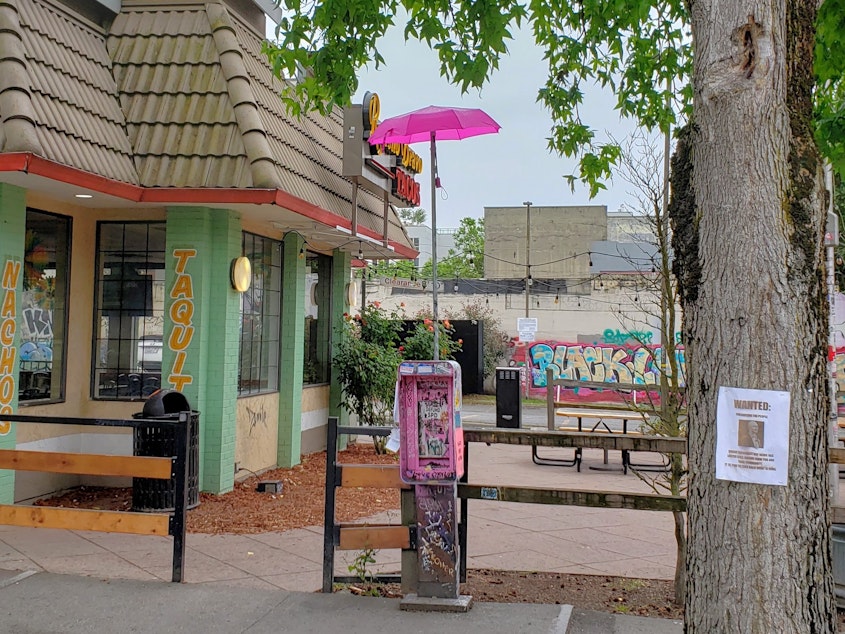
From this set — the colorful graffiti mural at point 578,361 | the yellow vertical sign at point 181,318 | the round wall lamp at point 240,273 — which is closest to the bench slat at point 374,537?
the yellow vertical sign at point 181,318

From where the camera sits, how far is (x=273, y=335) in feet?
34.4

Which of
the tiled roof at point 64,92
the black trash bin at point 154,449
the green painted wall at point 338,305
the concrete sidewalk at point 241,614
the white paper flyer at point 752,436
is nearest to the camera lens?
the white paper flyer at point 752,436

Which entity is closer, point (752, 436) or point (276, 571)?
point (752, 436)

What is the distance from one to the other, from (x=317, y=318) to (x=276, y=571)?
6.56 metres

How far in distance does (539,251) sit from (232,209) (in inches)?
1456

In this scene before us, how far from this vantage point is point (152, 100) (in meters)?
8.62

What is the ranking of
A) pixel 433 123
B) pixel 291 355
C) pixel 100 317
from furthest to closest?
1. pixel 291 355
2. pixel 100 317
3. pixel 433 123

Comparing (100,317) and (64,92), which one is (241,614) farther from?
(64,92)

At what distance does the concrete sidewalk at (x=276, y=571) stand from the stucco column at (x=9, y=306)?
0.84m

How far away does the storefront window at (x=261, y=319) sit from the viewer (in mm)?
9703

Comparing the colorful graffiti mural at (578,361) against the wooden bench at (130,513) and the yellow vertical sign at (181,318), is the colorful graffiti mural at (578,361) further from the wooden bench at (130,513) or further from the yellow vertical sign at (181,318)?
the wooden bench at (130,513)

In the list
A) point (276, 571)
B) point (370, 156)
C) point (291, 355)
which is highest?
point (370, 156)

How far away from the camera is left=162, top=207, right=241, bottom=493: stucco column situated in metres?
8.46

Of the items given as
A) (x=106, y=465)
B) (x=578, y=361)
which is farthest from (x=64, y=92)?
(x=578, y=361)
